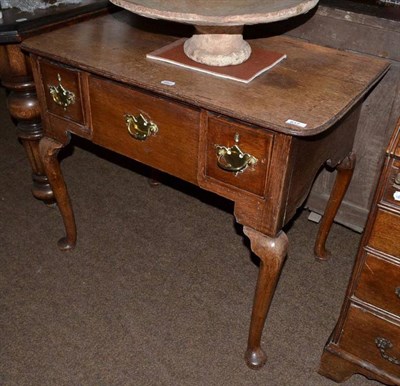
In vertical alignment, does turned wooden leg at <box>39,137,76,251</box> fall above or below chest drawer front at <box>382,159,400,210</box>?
below

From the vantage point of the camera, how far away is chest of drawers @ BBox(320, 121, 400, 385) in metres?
1.19

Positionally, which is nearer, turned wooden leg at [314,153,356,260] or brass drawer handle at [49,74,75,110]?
brass drawer handle at [49,74,75,110]

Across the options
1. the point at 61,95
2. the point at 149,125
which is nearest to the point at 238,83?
the point at 149,125

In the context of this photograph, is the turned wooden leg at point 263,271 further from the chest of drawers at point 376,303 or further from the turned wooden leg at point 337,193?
the turned wooden leg at point 337,193

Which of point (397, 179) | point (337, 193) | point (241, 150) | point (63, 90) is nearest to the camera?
point (397, 179)

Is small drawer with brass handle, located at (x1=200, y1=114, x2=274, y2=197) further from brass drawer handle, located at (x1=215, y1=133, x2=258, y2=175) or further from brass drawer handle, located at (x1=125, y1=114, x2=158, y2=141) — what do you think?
brass drawer handle, located at (x1=125, y1=114, x2=158, y2=141)

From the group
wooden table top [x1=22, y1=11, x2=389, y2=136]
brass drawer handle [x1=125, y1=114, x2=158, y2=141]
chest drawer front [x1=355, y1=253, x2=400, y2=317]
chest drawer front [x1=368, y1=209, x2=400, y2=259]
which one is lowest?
chest drawer front [x1=355, y1=253, x2=400, y2=317]

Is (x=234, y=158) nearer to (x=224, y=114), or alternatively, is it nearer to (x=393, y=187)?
(x=224, y=114)

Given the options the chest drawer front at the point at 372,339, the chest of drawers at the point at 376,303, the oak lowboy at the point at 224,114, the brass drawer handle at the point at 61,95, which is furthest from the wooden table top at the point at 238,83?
the chest drawer front at the point at 372,339

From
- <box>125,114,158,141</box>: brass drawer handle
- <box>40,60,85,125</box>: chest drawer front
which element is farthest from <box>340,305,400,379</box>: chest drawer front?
<box>40,60,85,125</box>: chest drawer front

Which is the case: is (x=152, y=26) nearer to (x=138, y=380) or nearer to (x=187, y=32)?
(x=187, y=32)

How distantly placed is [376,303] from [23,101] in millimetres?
1312

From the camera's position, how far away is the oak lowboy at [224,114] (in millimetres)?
1224

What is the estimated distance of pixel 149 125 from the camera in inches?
55.6
